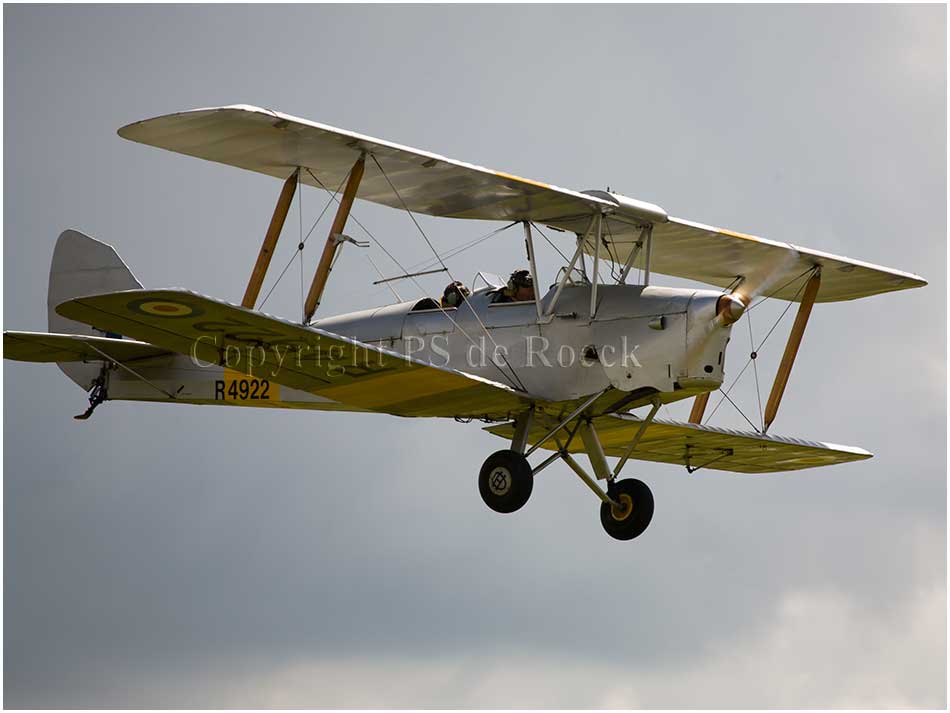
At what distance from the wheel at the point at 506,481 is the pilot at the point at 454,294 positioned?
5.83 feet

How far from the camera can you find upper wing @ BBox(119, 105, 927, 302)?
48.5 ft

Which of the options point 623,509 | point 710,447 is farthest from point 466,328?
point 710,447

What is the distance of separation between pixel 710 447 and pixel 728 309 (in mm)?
4220

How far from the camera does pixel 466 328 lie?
16438 millimetres

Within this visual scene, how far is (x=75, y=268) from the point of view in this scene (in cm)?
2008

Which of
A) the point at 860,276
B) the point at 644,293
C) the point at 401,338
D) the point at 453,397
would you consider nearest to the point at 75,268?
the point at 401,338

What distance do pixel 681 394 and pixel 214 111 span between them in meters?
5.13

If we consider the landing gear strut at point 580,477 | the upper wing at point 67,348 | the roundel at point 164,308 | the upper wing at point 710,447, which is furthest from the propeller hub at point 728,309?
the upper wing at point 67,348

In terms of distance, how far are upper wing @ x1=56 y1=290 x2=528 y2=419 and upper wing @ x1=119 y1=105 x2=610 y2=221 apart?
175cm

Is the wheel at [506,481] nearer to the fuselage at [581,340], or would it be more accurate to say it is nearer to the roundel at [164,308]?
the fuselage at [581,340]

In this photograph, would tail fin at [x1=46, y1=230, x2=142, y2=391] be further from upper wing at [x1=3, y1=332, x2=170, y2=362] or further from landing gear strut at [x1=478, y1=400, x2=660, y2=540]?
landing gear strut at [x1=478, y1=400, x2=660, y2=540]

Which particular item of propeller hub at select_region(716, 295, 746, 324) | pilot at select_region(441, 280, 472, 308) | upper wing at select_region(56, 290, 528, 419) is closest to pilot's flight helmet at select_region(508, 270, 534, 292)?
pilot at select_region(441, 280, 472, 308)

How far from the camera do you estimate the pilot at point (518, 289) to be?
53.5 feet

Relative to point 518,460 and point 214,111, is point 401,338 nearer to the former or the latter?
point 518,460
